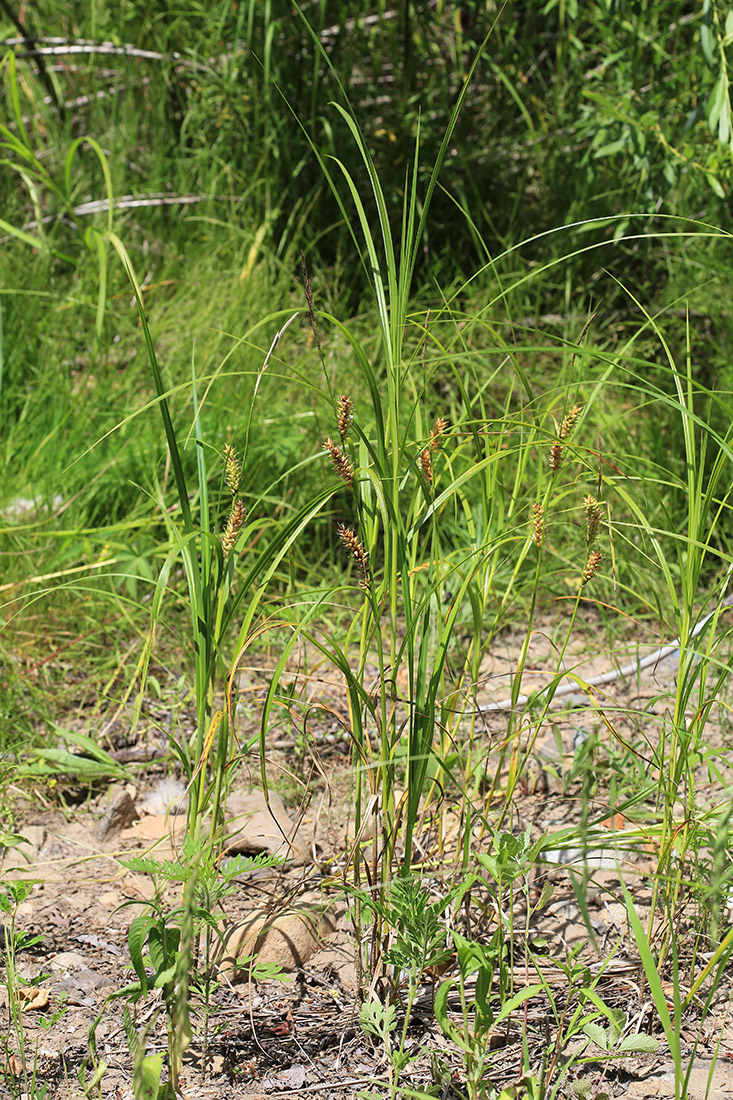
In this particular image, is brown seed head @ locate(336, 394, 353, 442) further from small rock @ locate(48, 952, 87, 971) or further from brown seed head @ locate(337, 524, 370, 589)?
small rock @ locate(48, 952, 87, 971)

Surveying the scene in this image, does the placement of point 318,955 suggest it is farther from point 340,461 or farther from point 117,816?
point 340,461

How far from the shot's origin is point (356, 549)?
3.49 ft

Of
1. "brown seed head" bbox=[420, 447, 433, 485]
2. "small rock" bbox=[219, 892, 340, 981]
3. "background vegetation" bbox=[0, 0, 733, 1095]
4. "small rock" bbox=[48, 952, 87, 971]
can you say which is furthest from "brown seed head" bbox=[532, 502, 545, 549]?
"small rock" bbox=[48, 952, 87, 971]

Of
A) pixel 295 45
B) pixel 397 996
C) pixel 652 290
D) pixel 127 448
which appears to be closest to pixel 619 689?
pixel 397 996

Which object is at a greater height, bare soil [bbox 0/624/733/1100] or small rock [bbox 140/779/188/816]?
bare soil [bbox 0/624/733/1100]

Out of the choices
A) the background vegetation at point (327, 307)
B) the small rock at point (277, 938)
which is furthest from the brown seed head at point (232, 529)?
the small rock at point (277, 938)

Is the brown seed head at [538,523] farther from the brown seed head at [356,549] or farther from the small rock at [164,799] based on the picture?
the small rock at [164,799]

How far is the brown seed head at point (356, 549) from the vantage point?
1.05 meters

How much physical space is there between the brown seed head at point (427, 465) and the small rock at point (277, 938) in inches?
24.6

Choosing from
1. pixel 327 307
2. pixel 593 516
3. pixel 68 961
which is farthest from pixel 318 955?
pixel 327 307

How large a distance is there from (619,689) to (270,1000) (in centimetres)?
106

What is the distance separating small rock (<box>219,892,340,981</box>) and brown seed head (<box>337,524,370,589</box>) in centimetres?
50

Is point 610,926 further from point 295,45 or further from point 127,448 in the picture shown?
point 295,45

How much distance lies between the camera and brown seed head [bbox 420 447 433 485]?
1.28m
